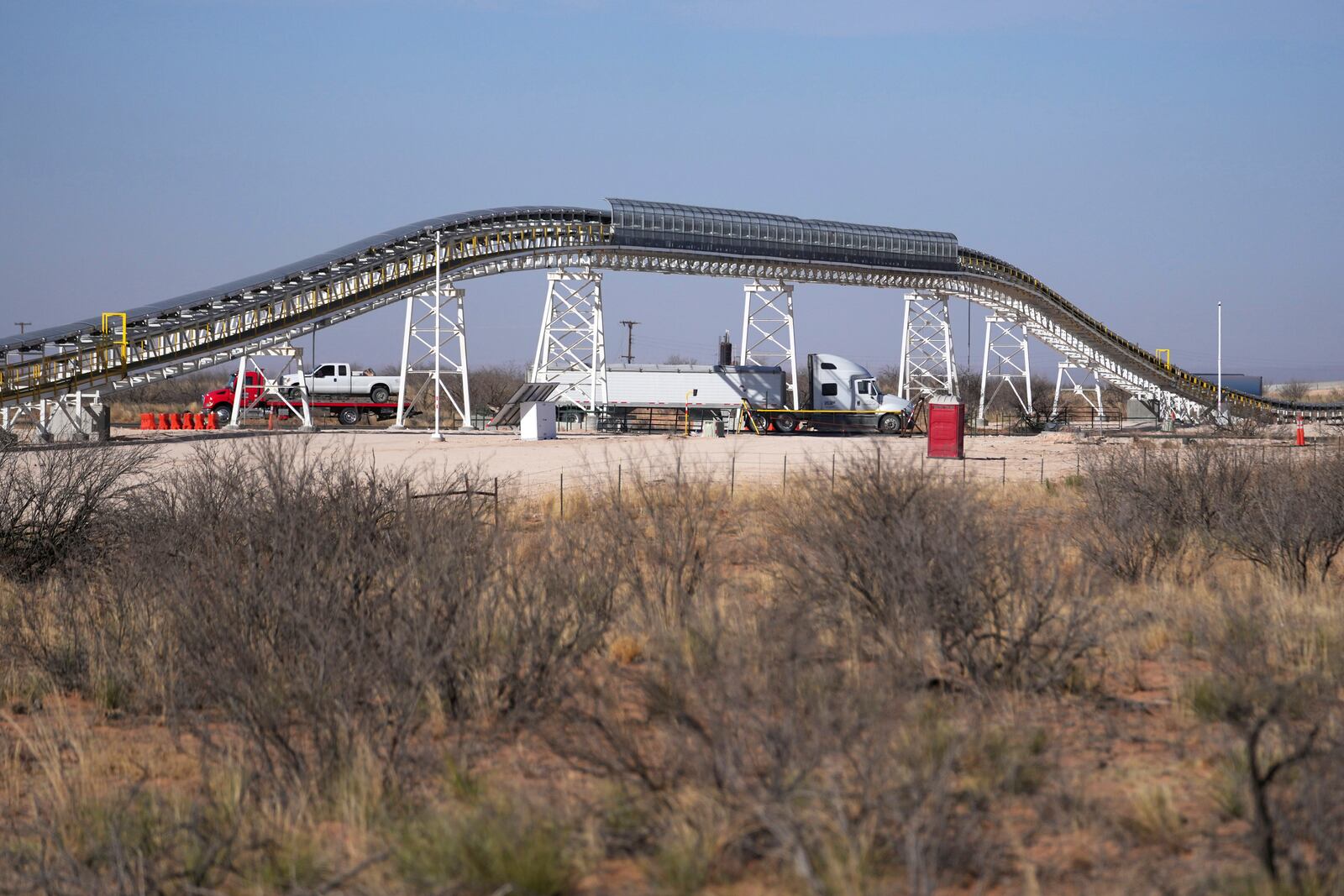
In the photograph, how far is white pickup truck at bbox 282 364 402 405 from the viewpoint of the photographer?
57.9 m

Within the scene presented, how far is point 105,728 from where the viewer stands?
826 cm

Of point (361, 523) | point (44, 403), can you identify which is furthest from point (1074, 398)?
point (361, 523)

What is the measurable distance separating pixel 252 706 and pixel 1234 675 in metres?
5.72

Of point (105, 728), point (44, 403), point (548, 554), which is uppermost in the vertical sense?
point (44, 403)

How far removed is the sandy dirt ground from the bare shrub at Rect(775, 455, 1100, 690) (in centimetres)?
988

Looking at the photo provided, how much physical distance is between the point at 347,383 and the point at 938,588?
173 feet

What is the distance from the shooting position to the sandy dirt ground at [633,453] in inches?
972

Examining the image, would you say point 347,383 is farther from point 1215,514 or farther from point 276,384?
point 1215,514

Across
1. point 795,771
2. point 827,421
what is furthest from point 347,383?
point 795,771

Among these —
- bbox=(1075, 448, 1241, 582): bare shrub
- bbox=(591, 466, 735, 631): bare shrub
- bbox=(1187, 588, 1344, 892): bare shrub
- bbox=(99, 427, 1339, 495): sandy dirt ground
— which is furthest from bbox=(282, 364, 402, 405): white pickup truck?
bbox=(1187, 588, 1344, 892): bare shrub

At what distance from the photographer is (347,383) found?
58344 millimetres

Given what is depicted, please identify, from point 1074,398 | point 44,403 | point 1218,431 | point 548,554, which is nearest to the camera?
point 548,554

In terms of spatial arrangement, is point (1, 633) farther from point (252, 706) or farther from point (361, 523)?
point (252, 706)

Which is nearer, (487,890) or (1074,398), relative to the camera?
(487,890)
